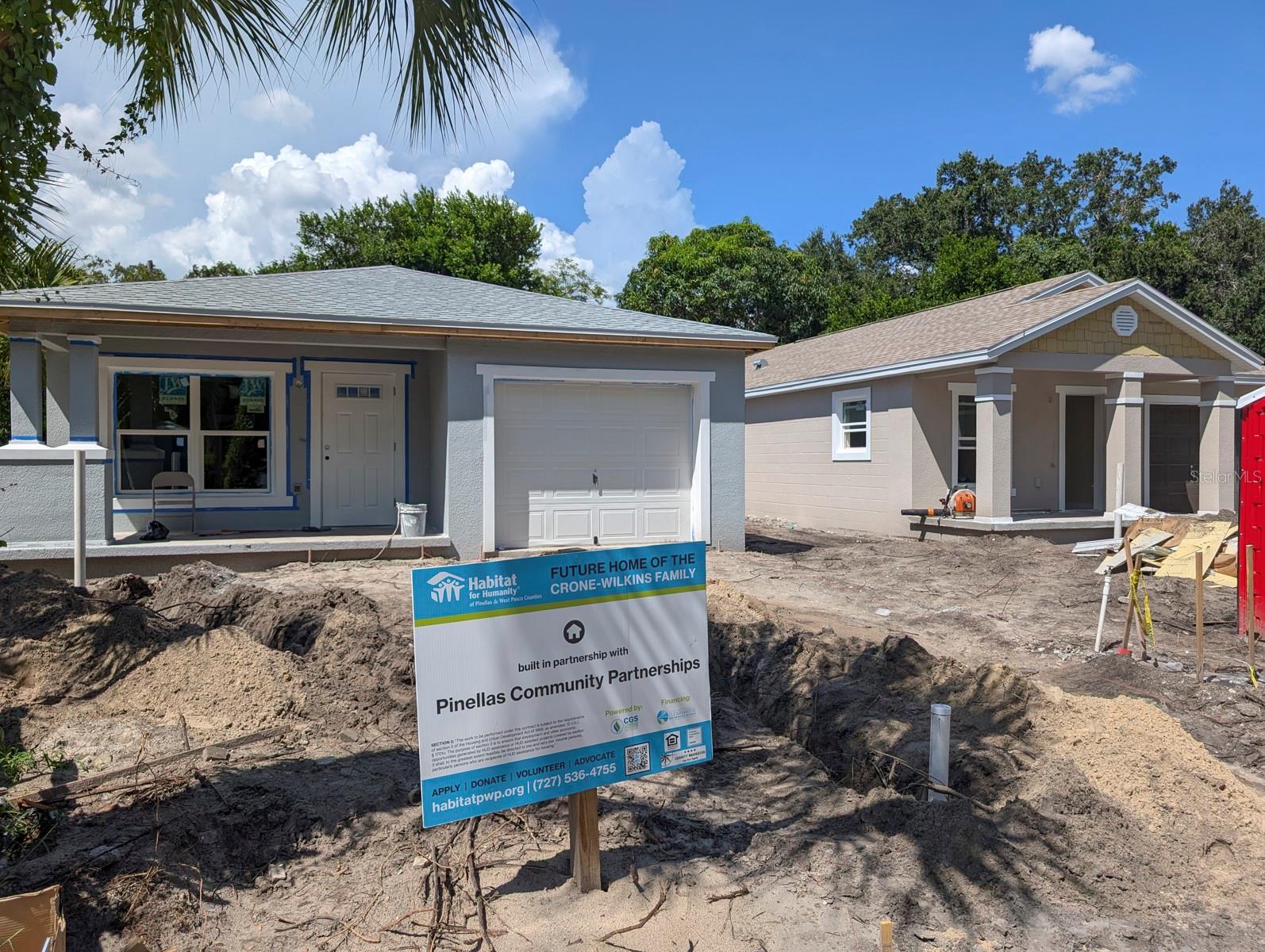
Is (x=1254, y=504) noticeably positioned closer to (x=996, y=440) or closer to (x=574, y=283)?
(x=996, y=440)

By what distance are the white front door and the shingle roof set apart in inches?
354

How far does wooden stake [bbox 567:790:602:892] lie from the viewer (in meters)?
3.55

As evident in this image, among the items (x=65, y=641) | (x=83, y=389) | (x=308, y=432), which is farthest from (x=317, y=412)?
(x=65, y=641)

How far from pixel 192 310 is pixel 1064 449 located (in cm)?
1590

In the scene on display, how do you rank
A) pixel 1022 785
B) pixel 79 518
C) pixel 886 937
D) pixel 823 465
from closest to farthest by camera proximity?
pixel 886 937 < pixel 1022 785 < pixel 79 518 < pixel 823 465

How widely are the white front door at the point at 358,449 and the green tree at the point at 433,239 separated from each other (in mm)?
22107

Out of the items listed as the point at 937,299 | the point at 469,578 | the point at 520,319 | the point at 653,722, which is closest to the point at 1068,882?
the point at 653,722

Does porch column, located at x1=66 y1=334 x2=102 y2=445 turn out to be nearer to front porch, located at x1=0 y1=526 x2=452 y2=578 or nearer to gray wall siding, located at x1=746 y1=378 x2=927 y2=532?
front porch, located at x1=0 y1=526 x2=452 y2=578

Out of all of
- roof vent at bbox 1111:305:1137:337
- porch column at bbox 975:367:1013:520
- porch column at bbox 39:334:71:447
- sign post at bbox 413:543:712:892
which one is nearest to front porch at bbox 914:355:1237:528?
porch column at bbox 975:367:1013:520

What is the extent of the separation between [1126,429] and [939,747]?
14.3 meters

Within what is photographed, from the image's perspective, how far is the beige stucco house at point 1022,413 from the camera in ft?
51.9

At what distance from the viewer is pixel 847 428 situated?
60.9 feet

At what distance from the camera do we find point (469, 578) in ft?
10.9

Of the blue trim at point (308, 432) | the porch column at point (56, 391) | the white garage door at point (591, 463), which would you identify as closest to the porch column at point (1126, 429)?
the white garage door at point (591, 463)
